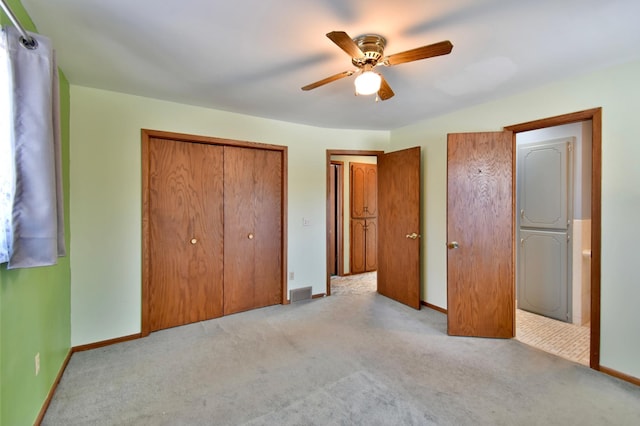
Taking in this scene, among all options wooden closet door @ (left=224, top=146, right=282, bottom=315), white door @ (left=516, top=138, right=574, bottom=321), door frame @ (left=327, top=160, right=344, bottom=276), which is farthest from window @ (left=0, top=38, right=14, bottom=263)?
white door @ (left=516, top=138, right=574, bottom=321)

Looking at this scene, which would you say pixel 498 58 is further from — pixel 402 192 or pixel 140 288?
pixel 140 288

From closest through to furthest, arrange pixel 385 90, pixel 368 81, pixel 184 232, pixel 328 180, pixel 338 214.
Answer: pixel 368 81 → pixel 385 90 → pixel 184 232 → pixel 328 180 → pixel 338 214

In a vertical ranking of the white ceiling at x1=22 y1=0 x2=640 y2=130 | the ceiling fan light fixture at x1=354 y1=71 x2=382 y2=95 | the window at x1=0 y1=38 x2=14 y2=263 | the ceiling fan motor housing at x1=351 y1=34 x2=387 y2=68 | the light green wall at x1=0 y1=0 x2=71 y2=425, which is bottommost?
the light green wall at x1=0 y1=0 x2=71 y2=425

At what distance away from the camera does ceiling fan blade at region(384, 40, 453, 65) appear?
150 centimetres

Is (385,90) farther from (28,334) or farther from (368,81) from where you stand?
(28,334)

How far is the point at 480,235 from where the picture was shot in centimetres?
283

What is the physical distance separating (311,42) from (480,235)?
2.28 m

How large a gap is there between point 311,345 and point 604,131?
2901 mm

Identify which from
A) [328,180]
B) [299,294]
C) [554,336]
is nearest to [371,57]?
[328,180]

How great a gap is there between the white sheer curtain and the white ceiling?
43cm

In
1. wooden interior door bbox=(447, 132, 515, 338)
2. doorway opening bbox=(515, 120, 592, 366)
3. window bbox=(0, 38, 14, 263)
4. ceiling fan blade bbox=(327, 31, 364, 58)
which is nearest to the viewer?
window bbox=(0, 38, 14, 263)

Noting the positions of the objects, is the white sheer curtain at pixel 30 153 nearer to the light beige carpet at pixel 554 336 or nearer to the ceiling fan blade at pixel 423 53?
the ceiling fan blade at pixel 423 53

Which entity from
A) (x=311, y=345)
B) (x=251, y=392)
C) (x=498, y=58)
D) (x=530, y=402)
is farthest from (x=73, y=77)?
(x=530, y=402)

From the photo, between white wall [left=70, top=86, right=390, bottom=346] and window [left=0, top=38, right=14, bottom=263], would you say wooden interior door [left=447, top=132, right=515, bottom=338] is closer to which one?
white wall [left=70, top=86, right=390, bottom=346]
